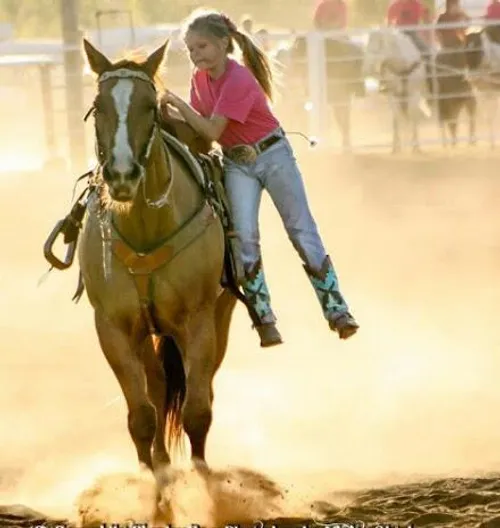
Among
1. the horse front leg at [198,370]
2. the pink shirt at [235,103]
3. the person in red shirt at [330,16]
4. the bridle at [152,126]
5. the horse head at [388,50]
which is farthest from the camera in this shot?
the person in red shirt at [330,16]

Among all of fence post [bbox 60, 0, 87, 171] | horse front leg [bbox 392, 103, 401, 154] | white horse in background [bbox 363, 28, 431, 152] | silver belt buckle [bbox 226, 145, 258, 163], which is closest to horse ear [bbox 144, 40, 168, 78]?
silver belt buckle [bbox 226, 145, 258, 163]

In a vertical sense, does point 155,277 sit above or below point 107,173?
below

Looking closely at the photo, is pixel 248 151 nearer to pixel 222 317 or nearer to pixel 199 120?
pixel 199 120

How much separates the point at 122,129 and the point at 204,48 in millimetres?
953

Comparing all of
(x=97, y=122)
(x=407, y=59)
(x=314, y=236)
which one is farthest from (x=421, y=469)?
(x=407, y=59)

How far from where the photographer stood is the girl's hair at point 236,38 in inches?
269

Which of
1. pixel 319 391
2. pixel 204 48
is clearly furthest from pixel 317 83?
pixel 204 48

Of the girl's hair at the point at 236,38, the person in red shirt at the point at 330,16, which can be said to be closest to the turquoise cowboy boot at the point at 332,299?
the girl's hair at the point at 236,38

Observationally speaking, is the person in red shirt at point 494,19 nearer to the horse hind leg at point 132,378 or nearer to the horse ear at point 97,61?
the horse hind leg at point 132,378

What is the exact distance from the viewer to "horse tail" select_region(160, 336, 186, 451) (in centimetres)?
721

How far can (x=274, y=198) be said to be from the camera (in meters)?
7.26

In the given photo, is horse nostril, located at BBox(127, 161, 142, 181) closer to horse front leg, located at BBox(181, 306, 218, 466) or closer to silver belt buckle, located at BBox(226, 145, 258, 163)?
horse front leg, located at BBox(181, 306, 218, 466)

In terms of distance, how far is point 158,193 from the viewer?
21.6 feet

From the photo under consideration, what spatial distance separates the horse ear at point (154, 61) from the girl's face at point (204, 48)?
1.33 feet
